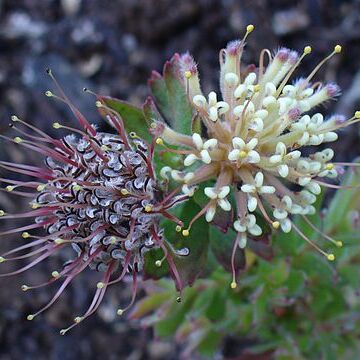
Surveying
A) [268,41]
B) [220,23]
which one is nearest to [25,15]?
[220,23]

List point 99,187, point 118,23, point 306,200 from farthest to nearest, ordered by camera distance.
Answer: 1. point 118,23
2. point 306,200
3. point 99,187

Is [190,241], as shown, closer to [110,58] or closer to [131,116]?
[131,116]

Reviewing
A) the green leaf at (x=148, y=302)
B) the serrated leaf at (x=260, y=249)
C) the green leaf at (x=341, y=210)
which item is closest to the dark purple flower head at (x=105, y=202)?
the serrated leaf at (x=260, y=249)

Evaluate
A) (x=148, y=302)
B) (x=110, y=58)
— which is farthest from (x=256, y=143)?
(x=110, y=58)

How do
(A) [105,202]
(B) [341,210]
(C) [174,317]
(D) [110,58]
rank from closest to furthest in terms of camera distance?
1. (A) [105,202]
2. (B) [341,210]
3. (C) [174,317]
4. (D) [110,58]

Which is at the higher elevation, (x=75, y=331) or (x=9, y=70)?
(x=9, y=70)

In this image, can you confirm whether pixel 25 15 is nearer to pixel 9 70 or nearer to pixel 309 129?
pixel 9 70

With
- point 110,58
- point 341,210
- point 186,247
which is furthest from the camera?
point 110,58
